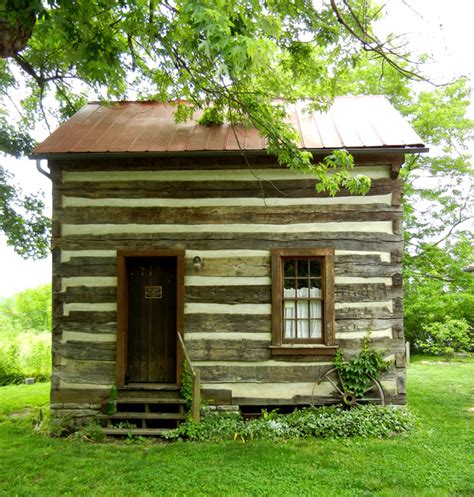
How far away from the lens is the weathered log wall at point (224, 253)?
7152 mm

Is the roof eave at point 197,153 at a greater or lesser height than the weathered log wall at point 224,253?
Result: greater


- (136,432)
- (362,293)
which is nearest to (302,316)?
(362,293)

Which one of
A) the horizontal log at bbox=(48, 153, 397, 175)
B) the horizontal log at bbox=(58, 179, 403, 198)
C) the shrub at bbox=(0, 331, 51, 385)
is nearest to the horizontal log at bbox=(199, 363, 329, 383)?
the horizontal log at bbox=(58, 179, 403, 198)

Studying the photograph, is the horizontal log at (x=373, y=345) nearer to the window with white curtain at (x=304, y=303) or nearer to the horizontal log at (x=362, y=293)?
the window with white curtain at (x=304, y=303)

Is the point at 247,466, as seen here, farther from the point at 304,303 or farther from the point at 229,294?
the point at 304,303

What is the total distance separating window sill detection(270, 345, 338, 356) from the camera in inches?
278

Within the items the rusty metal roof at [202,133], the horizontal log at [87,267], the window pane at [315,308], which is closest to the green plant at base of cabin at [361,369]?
the window pane at [315,308]

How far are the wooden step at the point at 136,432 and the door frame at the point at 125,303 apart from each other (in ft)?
2.39

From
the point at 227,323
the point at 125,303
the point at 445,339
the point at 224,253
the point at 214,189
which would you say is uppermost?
the point at 214,189

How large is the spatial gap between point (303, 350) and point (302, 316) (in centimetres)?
57

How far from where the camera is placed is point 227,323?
7.20 metres

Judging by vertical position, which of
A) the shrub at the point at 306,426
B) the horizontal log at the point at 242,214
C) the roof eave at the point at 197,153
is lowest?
the shrub at the point at 306,426

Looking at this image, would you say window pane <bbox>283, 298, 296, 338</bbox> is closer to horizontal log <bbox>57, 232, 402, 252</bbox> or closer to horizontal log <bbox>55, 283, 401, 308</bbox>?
horizontal log <bbox>55, 283, 401, 308</bbox>

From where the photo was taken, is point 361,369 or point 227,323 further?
point 227,323
